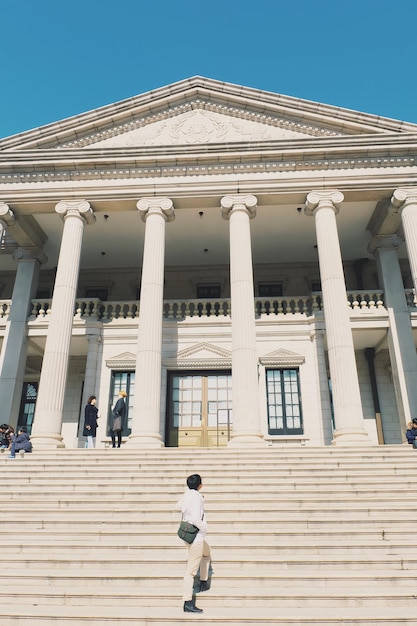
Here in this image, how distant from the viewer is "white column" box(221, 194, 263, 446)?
15172 millimetres

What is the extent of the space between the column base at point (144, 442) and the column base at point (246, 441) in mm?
2431

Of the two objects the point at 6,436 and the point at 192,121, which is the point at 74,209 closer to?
the point at 192,121

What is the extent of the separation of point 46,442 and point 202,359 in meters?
8.45

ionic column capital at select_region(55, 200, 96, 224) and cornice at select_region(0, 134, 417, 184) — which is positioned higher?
cornice at select_region(0, 134, 417, 184)

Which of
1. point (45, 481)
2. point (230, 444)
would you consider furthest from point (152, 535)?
point (230, 444)

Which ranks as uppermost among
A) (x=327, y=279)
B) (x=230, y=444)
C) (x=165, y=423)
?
(x=327, y=279)

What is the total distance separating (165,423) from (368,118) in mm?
16105

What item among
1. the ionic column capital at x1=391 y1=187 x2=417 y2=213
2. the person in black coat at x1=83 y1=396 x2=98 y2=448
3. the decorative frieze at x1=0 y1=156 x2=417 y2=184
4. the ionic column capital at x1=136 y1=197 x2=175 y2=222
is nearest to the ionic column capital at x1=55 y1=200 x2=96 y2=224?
the decorative frieze at x1=0 y1=156 x2=417 y2=184

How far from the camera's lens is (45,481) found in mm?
11578

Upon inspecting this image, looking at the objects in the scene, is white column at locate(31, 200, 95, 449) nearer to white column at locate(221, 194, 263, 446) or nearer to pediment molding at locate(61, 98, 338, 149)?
pediment molding at locate(61, 98, 338, 149)

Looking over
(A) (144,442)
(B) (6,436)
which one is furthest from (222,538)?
(B) (6,436)

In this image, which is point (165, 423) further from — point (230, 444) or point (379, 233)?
point (379, 233)

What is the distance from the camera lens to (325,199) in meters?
18.6

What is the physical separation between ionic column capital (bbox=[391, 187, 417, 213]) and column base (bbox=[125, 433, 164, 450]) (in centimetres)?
1330
